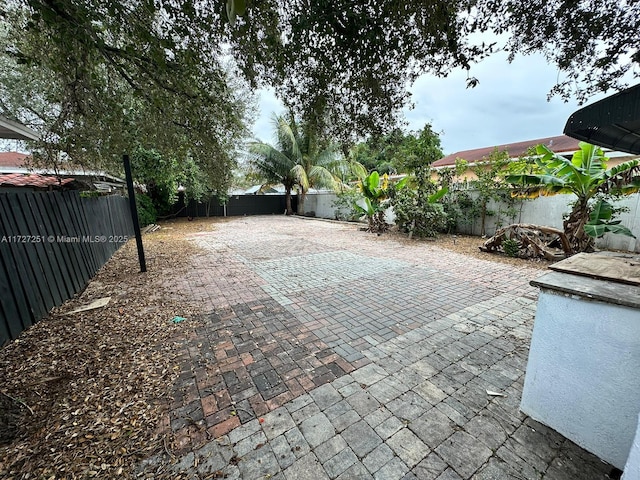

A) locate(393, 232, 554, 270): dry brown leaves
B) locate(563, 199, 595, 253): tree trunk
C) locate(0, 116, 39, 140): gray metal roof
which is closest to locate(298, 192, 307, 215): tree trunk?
locate(393, 232, 554, 270): dry brown leaves

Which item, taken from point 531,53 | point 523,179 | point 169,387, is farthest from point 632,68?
point 169,387

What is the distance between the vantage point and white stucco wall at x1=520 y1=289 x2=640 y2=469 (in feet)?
4.83

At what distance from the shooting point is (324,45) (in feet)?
9.50

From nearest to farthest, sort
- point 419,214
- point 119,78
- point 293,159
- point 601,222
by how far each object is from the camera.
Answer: point 119,78
point 601,222
point 419,214
point 293,159

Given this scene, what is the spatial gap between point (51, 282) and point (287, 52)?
14.8ft

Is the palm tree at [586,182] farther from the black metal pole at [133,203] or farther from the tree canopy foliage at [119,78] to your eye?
the black metal pole at [133,203]

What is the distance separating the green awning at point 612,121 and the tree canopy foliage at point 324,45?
1314 millimetres

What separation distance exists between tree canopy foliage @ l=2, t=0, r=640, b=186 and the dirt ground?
10.1ft

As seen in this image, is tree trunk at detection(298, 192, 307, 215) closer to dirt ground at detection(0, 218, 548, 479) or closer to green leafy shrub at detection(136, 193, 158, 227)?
green leafy shrub at detection(136, 193, 158, 227)

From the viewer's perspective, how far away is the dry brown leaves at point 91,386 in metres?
1.65

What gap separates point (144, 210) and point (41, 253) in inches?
400

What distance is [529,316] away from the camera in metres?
3.54

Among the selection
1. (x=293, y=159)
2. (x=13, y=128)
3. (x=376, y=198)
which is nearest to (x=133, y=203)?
(x=13, y=128)

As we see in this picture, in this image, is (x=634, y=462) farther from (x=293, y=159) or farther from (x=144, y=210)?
(x=293, y=159)
